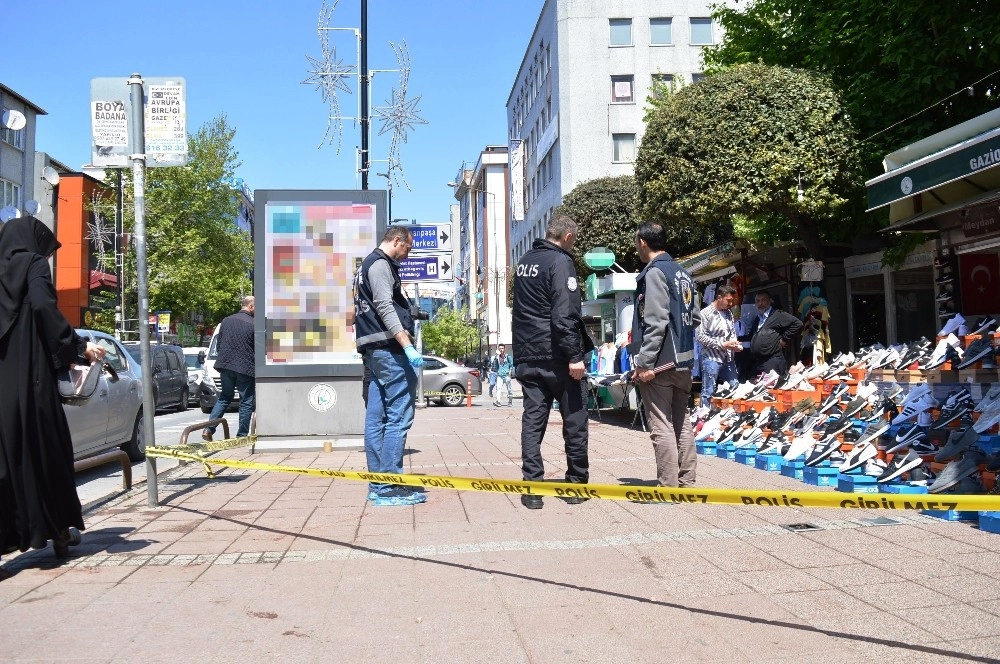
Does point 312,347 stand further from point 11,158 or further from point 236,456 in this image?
point 11,158

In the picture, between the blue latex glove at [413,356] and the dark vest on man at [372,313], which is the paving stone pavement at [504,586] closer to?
the blue latex glove at [413,356]

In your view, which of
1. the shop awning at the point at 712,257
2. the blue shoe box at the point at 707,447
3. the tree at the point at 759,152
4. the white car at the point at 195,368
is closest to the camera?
the blue shoe box at the point at 707,447

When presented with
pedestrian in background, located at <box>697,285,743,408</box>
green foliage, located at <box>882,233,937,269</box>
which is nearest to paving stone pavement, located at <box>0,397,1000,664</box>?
pedestrian in background, located at <box>697,285,743,408</box>

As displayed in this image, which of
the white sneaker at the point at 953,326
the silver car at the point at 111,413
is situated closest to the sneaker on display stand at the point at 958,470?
the white sneaker at the point at 953,326

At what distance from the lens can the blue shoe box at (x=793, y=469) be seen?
716 cm

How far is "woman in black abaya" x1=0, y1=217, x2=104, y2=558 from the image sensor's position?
4.54m

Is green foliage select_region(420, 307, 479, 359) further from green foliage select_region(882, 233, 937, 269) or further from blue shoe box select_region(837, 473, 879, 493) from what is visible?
blue shoe box select_region(837, 473, 879, 493)

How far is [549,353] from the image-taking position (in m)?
6.02

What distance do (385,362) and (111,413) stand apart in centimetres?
499

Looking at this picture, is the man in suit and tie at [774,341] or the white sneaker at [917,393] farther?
the man in suit and tie at [774,341]

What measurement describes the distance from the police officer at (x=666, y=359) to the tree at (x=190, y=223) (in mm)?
34145

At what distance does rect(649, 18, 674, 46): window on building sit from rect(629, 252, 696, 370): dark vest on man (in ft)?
137

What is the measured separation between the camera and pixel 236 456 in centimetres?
1034

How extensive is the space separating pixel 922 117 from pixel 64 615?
1321cm
